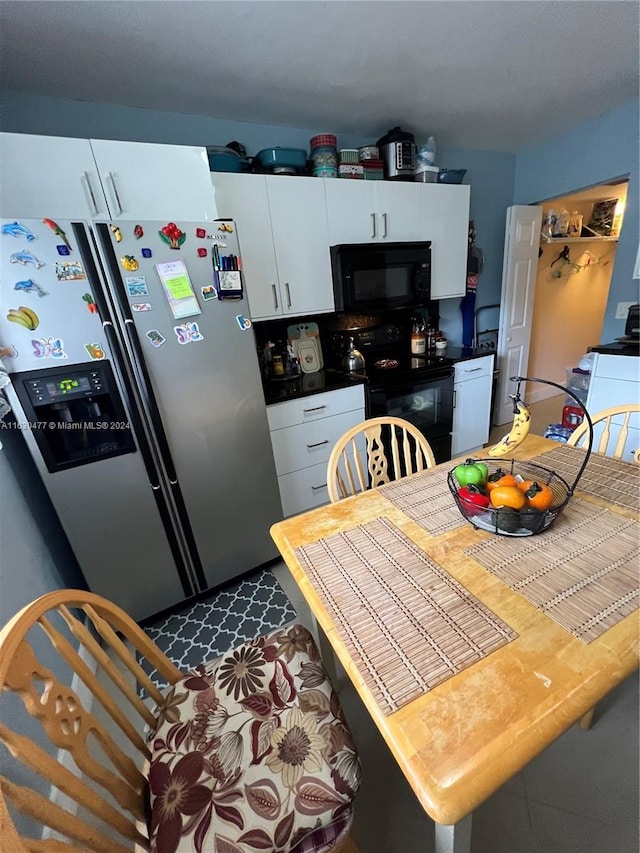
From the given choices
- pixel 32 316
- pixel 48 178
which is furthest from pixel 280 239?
pixel 32 316

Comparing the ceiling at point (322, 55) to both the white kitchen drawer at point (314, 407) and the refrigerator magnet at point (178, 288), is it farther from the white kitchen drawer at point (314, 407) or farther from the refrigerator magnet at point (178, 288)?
the white kitchen drawer at point (314, 407)

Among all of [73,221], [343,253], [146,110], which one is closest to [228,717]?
[73,221]

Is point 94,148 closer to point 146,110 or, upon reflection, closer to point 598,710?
point 146,110

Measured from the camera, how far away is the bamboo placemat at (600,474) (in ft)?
3.23

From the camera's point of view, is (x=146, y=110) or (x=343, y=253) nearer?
(x=146, y=110)

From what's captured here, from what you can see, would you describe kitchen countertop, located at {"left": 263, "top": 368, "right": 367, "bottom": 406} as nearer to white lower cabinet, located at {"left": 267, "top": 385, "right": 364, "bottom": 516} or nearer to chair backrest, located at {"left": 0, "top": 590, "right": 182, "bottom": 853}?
white lower cabinet, located at {"left": 267, "top": 385, "right": 364, "bottom": 516}

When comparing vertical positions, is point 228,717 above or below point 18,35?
below

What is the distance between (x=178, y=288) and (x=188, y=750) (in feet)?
4.79

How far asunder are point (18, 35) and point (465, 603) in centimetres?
235

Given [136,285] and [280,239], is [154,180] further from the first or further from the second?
[280,239]

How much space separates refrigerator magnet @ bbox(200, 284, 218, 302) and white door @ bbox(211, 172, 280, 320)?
1.00 feet

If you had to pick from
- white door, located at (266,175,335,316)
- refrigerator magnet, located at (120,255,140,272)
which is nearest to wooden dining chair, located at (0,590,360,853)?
refrigerator magnet, located at (120,255,140,272)

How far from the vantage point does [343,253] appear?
2.07m

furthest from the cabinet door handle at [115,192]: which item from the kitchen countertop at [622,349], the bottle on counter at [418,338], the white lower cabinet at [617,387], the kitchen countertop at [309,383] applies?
the kitchen countertop at [622,349]
